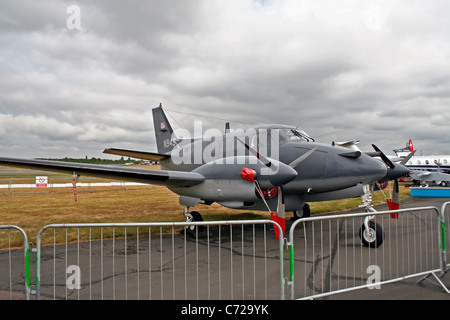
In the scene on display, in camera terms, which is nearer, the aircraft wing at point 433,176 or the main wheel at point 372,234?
the main wheel at point 372,234

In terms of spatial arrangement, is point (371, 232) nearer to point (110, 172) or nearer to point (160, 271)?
point (160, 271)

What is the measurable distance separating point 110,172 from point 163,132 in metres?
7.37

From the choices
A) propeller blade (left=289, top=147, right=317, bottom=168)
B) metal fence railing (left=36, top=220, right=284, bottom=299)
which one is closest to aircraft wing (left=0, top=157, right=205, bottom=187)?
metal fence railing (left=36, top=220, right=284, bottom=299)

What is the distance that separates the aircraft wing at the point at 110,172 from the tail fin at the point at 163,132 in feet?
19.7

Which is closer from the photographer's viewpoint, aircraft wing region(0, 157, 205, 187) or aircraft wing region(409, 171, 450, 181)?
aircraft wing region(0, 157, 205, 187)

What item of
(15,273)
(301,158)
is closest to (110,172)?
(15,273)

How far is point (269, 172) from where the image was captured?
7.19 m

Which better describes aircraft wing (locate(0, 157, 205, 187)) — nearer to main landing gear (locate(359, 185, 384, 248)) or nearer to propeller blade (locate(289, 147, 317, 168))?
propeller blade (locate(289, 147, 317, 168))

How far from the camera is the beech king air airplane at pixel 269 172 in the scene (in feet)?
23.9

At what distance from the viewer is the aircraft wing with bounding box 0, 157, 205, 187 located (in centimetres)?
764

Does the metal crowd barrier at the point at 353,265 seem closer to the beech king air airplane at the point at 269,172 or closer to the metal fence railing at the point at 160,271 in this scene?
the metal fence railing at the point at 160,271

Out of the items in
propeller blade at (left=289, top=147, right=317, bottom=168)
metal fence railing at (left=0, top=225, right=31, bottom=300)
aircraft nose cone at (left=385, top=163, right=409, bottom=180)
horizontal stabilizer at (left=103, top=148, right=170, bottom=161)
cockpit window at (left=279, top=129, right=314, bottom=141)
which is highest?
cockpit window at (left=279, top=129, right=314, bottom=141)

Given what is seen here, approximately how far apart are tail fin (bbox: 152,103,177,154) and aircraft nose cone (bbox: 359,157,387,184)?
9408mm

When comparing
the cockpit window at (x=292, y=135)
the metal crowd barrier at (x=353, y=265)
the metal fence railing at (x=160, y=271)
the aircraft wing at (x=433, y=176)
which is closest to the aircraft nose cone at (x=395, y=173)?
the metal crowd barrier at (x=353, y=265)
